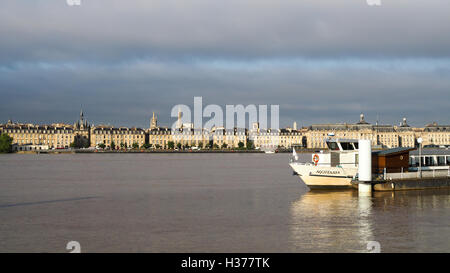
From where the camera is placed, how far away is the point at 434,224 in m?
23.6

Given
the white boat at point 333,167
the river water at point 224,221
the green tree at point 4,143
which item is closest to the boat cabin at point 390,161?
the white boat at point 333,167

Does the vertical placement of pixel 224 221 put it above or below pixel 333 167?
below

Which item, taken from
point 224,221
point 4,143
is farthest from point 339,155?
point 4,143

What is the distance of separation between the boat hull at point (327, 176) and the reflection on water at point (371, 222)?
1625 mm

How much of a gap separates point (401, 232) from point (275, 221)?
221 inches

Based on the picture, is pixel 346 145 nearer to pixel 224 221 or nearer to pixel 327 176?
pixel 327 176

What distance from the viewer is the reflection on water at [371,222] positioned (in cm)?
1925

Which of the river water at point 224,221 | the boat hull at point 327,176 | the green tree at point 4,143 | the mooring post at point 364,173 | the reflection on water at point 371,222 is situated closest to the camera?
the reflection on water at point 371,222

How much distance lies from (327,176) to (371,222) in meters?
13.6

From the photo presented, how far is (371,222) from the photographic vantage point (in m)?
24.1
